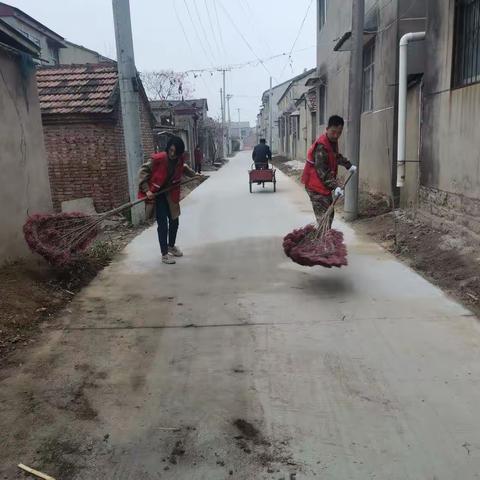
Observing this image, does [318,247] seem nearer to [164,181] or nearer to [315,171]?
[315,171]

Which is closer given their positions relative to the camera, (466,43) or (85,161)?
(466,43)

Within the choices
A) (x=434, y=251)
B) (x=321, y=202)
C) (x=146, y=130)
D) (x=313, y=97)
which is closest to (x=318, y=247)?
(x=321, y=202)

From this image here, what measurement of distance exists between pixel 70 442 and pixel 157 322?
5.65ft

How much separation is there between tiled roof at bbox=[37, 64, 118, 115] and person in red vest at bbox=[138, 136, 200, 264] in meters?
4.20

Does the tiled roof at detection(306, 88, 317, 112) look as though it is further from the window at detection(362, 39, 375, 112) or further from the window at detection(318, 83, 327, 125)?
the window at detection(362, 39, 375, 112)

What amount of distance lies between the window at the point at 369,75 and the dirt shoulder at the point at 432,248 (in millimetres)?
2934

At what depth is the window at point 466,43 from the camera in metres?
5.79

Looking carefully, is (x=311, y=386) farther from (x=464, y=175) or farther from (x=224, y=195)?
(x=224, y=195)

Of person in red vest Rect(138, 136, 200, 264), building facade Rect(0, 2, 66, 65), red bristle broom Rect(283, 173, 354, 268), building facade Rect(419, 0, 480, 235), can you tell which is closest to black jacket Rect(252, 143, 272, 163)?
building facade Rect(0, 2, 66, 65)

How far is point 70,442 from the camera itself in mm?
2631

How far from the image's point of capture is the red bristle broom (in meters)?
4.82

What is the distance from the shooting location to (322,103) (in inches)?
709

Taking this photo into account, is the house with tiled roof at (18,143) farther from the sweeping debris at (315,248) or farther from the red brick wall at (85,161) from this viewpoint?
the red brick wall at (85,161)

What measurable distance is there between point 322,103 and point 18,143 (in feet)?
46.4
